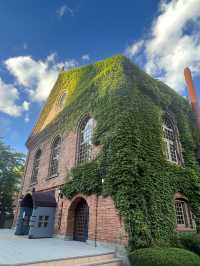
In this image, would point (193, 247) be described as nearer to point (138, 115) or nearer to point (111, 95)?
point (138, 115)

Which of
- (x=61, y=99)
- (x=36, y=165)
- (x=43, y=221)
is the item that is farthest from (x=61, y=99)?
(x=43, y=221)

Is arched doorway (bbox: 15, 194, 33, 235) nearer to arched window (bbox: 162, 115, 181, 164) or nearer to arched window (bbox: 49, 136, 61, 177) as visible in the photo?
arched window (bbox: 49, 136, 61, 177)

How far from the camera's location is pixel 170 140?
1120 centimetres

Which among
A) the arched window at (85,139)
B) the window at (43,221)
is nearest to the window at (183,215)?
the arched window at (85,139)

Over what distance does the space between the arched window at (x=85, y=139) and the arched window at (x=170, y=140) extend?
4.29 meters

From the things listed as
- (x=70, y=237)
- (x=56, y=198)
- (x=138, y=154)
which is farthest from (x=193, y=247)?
(x=56, y=198)

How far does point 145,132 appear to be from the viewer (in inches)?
339

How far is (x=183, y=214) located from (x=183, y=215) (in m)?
0.05

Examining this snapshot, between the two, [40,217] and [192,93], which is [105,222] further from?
[192,93]

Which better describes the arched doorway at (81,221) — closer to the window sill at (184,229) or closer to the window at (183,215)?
the window sill at (184,229)

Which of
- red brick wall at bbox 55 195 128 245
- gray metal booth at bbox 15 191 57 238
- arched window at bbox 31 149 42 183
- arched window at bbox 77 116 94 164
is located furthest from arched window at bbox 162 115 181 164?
arched window at bbox 31 149 42 183

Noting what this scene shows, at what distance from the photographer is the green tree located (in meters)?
20.0

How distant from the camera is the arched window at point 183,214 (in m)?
8.44

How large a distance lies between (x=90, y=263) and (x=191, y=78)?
16.1m
